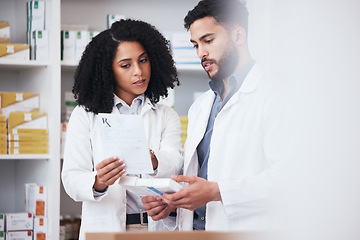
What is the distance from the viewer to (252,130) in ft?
4.20

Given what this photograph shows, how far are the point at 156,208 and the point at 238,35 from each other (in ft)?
1.85

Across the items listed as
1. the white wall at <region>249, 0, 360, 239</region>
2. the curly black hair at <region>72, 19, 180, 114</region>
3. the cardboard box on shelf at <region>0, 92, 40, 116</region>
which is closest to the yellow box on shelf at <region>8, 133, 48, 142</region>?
the cardboard box on shelf at <region>0, 92, 40, 116</region>

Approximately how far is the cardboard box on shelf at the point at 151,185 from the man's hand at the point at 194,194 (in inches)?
0.9

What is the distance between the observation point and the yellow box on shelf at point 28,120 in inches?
101

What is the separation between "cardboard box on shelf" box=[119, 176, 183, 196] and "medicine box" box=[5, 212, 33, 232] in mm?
1396

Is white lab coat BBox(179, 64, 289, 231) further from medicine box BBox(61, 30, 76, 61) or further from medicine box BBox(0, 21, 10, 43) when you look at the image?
medicine box BBox(0, 21, 10, 43)

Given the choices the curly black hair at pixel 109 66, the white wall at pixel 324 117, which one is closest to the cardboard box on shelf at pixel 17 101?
the curly black hair at pixel 109 66

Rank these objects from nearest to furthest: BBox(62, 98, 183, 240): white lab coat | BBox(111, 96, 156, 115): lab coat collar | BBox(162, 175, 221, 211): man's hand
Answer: BBox(162, 175, 221, 211): man's hand, BBox(62, 98, 183, 240): white lab coat, BBox(111, 96, 156, 115): lab coat collar

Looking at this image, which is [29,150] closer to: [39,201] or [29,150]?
[29,150]

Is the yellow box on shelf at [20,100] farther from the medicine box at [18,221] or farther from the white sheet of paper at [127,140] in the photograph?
the white sheet of paper at [127,140]

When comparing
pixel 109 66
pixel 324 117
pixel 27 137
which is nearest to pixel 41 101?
pixel 27 137

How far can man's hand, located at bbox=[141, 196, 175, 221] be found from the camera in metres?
1.38

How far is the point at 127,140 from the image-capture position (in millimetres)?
1265

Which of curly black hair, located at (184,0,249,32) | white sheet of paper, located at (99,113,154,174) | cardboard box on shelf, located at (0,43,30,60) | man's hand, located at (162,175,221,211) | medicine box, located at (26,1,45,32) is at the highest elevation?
medicine box, located at (26,1,45,32)
